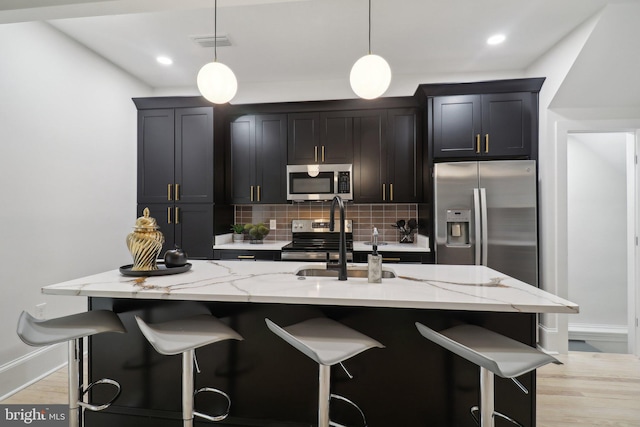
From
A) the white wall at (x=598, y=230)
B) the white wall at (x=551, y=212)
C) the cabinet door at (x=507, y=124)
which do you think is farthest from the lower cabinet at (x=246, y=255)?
the white wall at (x=598, y=230)

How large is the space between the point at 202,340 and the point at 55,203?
Result: 7.20ft

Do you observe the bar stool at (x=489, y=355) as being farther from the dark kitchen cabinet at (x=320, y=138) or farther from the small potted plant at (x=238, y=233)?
the small potted plant at (x=238, y=233)

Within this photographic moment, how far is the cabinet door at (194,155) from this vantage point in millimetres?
3484

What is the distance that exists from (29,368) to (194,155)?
225 cm

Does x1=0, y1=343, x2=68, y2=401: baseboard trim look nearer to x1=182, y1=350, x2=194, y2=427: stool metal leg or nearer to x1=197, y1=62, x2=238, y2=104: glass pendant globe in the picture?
x1=182, y1=350, x2=194, y2=427: stool metal leg

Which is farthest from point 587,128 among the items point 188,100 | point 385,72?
point 188,100

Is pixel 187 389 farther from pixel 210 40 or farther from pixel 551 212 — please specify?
pixel 551 212

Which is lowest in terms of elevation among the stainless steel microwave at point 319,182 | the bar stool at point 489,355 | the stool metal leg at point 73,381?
the stool metal leg at point 73,381

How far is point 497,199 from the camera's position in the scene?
296cm

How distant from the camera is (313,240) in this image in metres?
3.79

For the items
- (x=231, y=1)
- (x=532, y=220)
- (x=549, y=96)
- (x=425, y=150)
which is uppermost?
(x=231, y=1)

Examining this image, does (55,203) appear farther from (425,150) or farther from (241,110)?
(425,150)

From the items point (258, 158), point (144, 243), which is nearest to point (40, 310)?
point (144, 243)

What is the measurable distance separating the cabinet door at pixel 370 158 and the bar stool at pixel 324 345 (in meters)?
2.25
